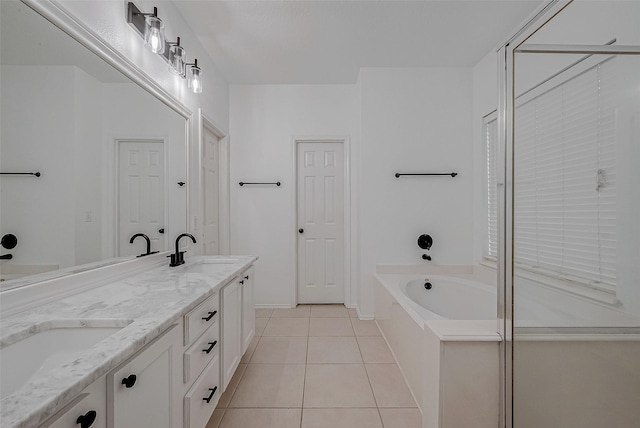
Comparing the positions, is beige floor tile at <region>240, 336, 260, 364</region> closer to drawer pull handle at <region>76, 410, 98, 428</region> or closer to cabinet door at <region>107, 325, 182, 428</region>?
cabinet door at <region>107, 325, 182, 428</region>

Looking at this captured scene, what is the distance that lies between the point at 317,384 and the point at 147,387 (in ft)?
4.16

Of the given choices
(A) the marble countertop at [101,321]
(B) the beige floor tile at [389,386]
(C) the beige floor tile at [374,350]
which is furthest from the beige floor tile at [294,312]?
(A) the marble countertop at [101,321]

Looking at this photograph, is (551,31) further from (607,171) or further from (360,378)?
(360,378)

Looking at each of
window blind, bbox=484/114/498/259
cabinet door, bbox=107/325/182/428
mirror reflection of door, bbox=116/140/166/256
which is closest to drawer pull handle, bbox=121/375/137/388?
cabinet door, bbox=107/325/182/428

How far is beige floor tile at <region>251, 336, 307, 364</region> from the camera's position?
2.13 meters

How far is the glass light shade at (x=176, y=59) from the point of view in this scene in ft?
6.04

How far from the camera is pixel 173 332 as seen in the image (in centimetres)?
101

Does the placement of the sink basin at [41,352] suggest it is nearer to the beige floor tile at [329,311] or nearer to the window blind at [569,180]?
the window blind at [569,180]

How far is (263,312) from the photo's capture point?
10.4 ft

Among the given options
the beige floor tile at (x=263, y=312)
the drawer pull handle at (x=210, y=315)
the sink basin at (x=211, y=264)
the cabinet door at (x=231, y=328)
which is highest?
the sink basin at (x=211, y=264)

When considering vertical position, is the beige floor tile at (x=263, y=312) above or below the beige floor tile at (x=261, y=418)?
above

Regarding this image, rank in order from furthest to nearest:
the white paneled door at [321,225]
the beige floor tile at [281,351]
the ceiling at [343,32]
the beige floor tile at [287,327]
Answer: the white paneled door at [321,225] < the beige floor tile at [287,327] < the beige floor tile at [281,351] < the ceiling at [343,32]

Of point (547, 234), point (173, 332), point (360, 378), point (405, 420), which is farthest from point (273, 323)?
point (547, 234)

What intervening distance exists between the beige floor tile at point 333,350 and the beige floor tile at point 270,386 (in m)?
0.19
